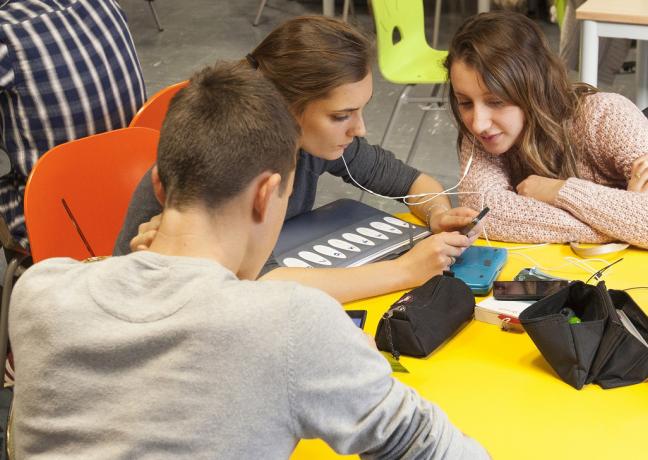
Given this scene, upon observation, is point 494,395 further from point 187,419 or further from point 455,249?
point 187,419

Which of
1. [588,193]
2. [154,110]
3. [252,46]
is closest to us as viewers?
[588,193]

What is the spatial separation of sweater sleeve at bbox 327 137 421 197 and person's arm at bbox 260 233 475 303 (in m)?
0.51

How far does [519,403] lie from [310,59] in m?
0.80

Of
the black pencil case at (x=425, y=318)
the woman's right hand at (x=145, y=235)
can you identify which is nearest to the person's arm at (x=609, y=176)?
the black pencil case at (x=425, y=318)

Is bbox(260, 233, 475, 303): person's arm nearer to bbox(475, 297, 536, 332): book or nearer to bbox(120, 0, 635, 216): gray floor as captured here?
bbox(475, 297, 536, 332): book

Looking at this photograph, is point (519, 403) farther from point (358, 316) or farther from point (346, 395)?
point (346, 395)

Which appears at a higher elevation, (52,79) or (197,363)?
(197,363)

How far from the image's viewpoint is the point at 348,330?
91 cm

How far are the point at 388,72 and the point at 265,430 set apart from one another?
8.62 ft

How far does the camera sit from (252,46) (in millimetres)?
5605

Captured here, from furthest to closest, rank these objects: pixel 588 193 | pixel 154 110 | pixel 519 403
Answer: pixel 154 110, pixel 588 193, pixel 519 403

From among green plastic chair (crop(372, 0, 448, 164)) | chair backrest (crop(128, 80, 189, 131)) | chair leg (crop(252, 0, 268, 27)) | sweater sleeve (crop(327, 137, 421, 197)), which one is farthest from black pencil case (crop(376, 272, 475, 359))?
chair leg (crop(252, 0, 268, 27))

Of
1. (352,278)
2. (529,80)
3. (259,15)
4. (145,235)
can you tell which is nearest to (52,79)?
(145,235)

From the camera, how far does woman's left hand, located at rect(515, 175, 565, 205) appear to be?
1.83 meters
